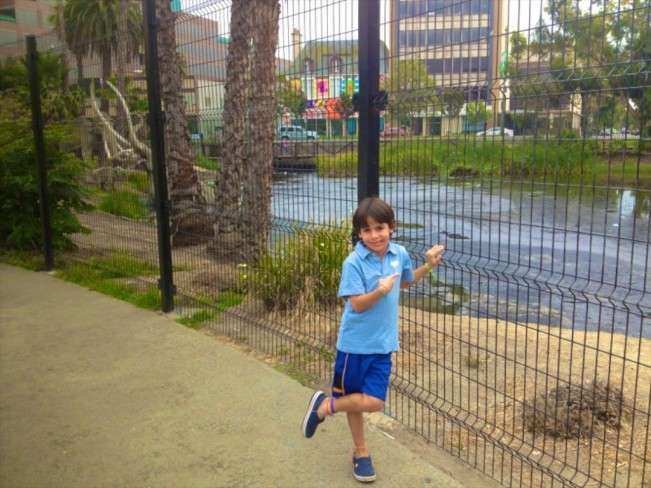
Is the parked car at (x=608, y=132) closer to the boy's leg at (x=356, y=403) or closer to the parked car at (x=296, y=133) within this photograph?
the boy's leg at (x=356, y=403)

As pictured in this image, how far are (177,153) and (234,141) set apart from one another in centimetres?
99

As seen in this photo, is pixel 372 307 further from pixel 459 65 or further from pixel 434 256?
pixel 459 65

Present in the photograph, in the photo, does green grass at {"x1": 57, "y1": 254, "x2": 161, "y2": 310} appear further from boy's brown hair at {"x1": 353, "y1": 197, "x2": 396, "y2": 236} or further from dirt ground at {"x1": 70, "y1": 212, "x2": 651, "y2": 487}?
boy's brown hair at {"x1": 353, "y1": 197, "x2": 396, "y2": 236}

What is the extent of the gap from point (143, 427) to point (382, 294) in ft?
6.22

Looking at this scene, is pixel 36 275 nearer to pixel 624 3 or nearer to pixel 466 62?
pixel 466 62

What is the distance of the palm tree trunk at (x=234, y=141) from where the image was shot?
592cm

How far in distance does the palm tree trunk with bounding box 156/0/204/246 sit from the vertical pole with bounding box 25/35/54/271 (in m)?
1.55

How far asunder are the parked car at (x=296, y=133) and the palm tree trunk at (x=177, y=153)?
5.79ft

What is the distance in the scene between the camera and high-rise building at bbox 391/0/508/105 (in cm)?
316

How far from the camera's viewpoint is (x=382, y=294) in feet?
9.90

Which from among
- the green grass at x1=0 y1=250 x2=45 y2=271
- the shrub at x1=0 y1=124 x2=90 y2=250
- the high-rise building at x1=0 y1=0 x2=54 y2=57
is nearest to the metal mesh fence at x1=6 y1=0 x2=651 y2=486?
the shrub at x1=0 y1=124 x2=90 y2=250

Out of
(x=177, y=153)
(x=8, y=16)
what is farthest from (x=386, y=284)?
(x=8, y=16)

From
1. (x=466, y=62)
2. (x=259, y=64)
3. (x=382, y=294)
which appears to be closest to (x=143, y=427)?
(x=382, y=294)

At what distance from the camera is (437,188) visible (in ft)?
11.6
